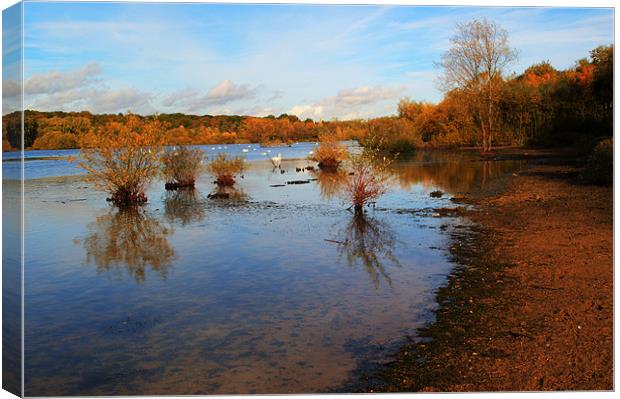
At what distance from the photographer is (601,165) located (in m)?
11.4

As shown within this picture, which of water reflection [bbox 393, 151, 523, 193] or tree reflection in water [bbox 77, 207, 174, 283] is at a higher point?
water reflection [bbox 393, 151, 523, 193]

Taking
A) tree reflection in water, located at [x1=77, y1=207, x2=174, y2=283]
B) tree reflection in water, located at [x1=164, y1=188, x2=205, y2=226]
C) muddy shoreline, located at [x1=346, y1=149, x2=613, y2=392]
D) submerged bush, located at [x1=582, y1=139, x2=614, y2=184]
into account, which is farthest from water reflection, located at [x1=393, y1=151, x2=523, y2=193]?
tree reflection in water, located at [x1=77, y1=207, x2=174, y2=283]

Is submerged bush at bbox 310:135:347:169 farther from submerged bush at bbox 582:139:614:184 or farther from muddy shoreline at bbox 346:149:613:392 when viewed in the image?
muddy shoreline at bbox 346:149:613:392

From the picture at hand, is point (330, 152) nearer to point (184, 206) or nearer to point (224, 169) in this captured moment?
point (224, 169)

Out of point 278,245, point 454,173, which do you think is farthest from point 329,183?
point 278,245

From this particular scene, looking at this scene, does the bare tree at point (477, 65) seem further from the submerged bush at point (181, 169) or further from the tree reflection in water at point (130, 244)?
the tree reflection in water at point (130, 244)

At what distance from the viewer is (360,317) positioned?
493 cm

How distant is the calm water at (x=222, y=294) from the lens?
3.97 metres

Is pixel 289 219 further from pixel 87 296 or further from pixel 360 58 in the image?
pixel 87 296

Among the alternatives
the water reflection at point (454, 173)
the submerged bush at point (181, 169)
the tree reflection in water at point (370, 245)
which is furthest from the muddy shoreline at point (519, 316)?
the submerged bush at point (181, 169)

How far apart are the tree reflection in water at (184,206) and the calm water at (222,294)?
3.8 inches

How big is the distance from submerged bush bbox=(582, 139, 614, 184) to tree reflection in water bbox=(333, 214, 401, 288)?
4.61m

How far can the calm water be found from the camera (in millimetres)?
3975

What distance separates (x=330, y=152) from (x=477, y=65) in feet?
20.8
